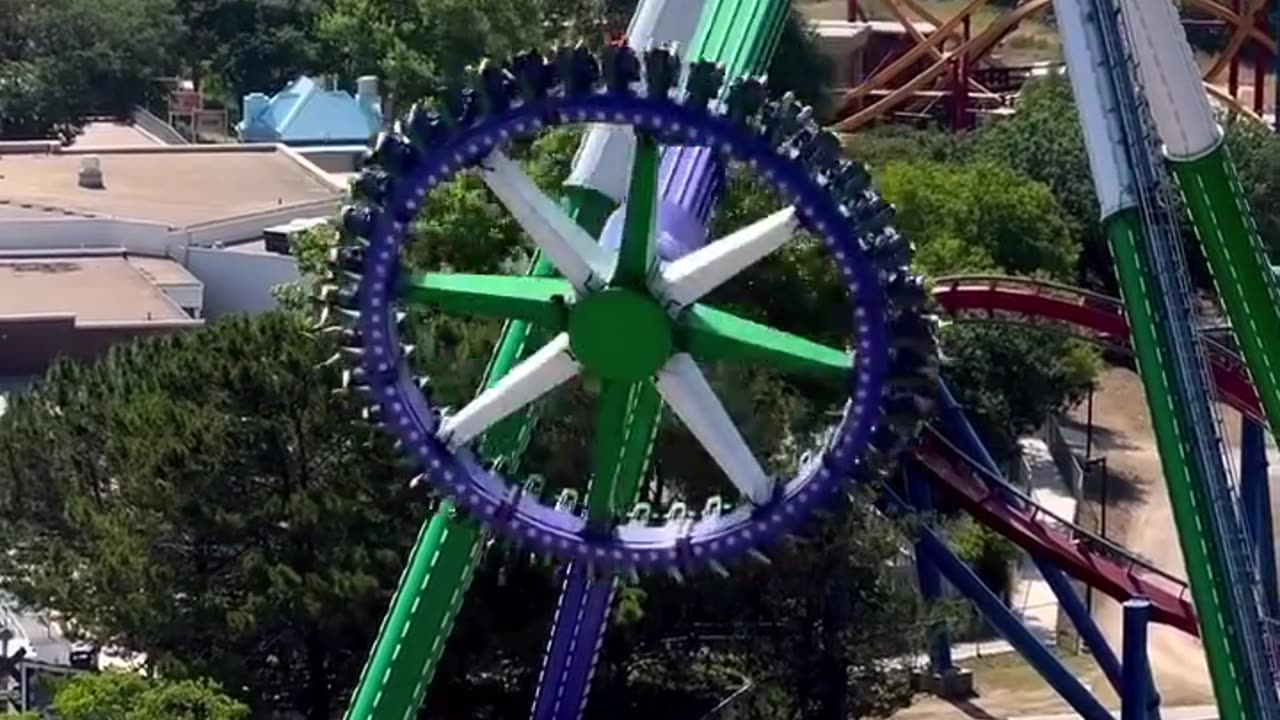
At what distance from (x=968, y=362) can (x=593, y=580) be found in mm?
22041

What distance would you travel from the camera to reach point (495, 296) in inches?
1070

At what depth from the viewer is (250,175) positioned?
63.2m

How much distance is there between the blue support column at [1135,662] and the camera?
1319 inches

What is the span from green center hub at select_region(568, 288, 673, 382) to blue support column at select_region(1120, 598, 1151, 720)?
27.9 feet

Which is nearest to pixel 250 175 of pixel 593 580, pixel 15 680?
pixel 15 680

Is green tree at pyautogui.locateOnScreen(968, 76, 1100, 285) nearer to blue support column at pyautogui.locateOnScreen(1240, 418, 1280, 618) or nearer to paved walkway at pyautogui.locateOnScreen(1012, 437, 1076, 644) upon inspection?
paved walkway at pyautogui.locateOnScreen(1012, 437, 1076, 644)

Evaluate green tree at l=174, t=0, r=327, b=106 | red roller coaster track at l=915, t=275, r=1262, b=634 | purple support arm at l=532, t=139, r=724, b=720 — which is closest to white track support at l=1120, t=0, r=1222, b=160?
purple support arm at l=532, t=139, r=724, b=720

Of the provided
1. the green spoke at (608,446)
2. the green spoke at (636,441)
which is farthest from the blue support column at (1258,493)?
the green spoke at (608,446)

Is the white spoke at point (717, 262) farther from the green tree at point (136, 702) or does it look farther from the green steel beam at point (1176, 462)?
the green tree at point (136, 702)

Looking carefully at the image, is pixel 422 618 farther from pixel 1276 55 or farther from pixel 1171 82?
pixel 1276 55

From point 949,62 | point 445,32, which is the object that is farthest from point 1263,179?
point 445,32

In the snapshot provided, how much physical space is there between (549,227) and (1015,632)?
38.6 feet

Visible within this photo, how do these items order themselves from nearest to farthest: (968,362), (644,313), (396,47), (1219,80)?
1. (644,313)
2. (968,362)
3. (396,47)
4. (1219,80)

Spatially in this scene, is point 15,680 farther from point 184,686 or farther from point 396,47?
point 396,47
